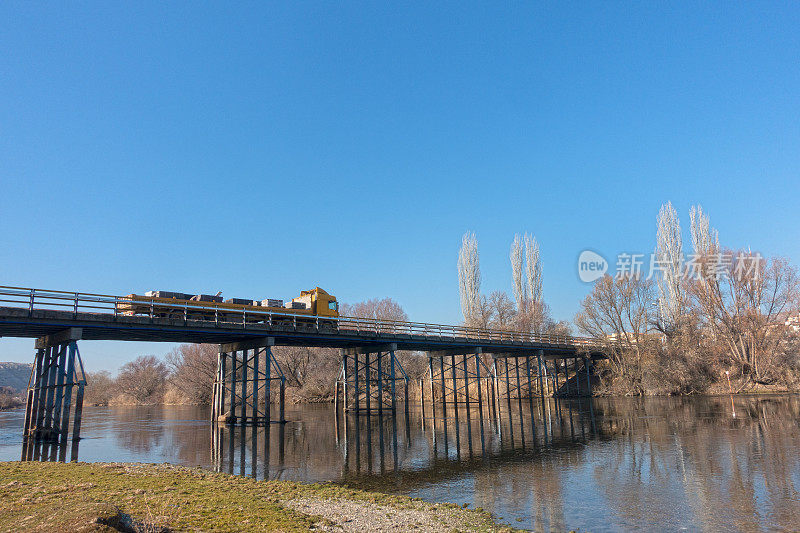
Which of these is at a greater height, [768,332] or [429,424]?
[768,332]

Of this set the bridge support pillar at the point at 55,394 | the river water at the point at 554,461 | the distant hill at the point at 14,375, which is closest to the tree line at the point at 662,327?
the river water at the point at 554,461

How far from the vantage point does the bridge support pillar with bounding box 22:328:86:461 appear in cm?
2319

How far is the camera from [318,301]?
3588cm

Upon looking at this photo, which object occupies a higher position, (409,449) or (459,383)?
(459,383)

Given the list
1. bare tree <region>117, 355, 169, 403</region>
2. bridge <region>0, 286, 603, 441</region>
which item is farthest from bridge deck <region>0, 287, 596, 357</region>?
bare tree <region>117, 355, 169, 403</region>

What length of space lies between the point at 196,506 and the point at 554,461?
→ 11.6m

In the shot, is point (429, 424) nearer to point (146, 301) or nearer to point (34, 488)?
point (146, 301)

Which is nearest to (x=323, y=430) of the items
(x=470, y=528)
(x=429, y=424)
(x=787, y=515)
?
(x=429, y=424)

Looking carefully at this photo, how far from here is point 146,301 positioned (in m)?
27.7

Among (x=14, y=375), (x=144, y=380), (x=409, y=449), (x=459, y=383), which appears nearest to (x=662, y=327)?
(x=459, y=383)

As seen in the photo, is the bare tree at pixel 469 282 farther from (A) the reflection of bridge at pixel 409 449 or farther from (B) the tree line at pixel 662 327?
(A) the reflection of bridge at pixel 409 449

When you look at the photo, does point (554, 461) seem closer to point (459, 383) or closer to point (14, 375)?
point (459, 383)

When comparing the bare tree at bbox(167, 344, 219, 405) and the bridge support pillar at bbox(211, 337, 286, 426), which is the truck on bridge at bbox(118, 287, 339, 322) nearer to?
the bridge support pillar at bbox(211, 337, 286, 426)

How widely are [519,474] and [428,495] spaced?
12.2 feet
